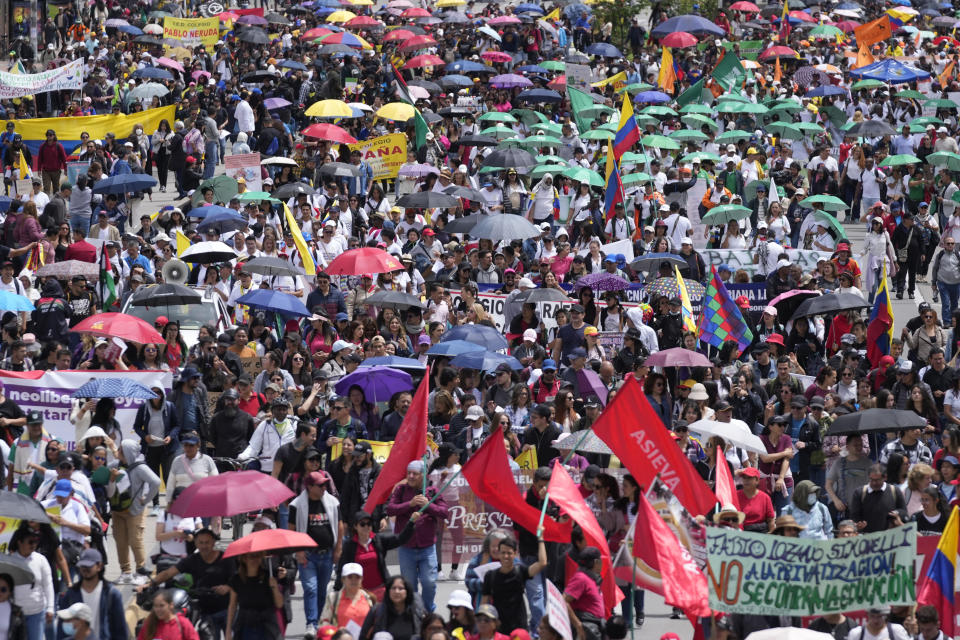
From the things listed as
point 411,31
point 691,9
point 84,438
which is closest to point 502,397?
point 84,438

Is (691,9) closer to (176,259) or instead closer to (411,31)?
(411,31)

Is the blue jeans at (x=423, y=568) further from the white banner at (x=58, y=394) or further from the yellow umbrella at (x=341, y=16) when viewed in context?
the yellow umbrella at (x=341, y=16)

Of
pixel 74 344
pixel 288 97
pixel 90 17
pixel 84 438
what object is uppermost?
pixel 84 438

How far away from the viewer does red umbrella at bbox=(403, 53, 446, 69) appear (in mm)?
40438

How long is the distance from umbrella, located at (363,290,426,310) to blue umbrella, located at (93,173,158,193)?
273 inches

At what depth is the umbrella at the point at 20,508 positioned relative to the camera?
13539 mm

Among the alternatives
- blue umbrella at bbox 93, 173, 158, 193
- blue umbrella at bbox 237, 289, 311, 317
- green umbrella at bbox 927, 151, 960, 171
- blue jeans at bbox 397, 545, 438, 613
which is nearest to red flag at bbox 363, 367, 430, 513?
blue jeans at bbox 397, 545, 438, 613

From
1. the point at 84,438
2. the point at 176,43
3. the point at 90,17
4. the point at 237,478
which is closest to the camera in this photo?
the point at 237,478

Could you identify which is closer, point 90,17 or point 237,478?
point 237,478

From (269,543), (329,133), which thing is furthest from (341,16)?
(269,543)

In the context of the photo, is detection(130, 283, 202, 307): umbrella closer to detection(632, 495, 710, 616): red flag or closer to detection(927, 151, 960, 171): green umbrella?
detection(632, 495, 710, 616): red flag

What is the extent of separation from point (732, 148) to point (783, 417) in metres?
14.0

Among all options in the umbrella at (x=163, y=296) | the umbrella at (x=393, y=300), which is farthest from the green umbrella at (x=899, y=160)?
the umbrella at (x=163, y=296)

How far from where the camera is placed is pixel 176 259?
2234 cm
